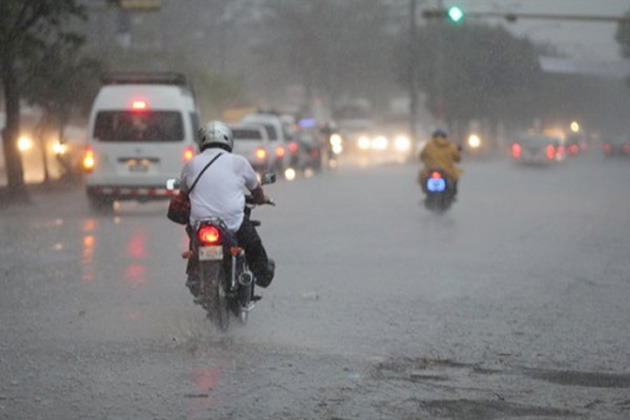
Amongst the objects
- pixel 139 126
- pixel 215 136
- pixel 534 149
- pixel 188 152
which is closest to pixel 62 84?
pixel 139 126

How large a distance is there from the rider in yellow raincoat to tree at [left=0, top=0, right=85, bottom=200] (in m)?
8.16

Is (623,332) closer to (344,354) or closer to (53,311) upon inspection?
(344,354)

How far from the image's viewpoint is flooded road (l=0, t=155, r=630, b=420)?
8.60m

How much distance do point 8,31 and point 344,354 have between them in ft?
67.3

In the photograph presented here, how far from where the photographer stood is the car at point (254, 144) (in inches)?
1805

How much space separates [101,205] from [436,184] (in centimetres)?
593

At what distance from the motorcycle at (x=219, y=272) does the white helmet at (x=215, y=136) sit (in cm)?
73

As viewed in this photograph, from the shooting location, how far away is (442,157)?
27.5m

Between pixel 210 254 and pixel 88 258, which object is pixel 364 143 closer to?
pixel 88 258

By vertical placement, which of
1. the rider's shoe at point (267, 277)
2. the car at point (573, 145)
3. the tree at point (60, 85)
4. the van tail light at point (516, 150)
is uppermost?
the tree at point (60, 85)

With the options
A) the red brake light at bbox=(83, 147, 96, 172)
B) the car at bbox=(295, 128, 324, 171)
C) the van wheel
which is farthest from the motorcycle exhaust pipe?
the car at bbox=(295, 128, 324, 171)

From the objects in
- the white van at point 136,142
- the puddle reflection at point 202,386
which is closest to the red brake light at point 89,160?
the white van at point 136,142

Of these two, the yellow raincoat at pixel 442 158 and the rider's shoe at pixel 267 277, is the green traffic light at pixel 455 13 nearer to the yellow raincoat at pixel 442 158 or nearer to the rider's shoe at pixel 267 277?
the yellow raincoat at pixel 442 158

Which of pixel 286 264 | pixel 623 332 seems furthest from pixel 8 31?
pixel 623 332
